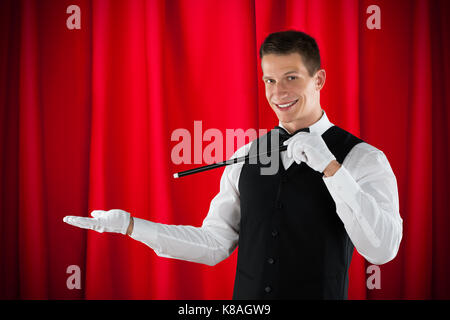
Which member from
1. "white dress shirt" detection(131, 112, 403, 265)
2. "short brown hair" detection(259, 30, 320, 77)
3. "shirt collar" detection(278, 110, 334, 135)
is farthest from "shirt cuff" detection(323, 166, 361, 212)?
"short brown hair" detection(259, 30, 320, 77)

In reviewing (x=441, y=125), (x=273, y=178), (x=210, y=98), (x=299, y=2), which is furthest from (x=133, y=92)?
(x=441, y=125)

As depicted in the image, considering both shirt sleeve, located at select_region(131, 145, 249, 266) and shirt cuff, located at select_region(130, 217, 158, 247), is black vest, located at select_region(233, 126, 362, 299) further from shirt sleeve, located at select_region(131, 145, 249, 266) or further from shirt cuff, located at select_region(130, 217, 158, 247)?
shirt cuff, located at select_region(130, 217, 158, 247)

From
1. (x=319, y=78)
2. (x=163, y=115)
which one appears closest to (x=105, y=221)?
(x=319, y=78)

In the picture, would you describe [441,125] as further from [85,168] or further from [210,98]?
[85,168]

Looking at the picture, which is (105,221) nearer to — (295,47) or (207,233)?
(207,233)

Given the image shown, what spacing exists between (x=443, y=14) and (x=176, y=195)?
1511 mm

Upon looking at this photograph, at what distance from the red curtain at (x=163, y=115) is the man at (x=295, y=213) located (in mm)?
756

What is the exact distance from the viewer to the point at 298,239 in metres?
1.03

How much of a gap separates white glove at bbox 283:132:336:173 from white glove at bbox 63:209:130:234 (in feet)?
1.50

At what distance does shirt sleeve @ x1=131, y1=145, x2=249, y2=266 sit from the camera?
1.07 metres

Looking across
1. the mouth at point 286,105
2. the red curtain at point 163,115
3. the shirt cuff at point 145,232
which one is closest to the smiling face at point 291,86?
the mouth at point 286,105

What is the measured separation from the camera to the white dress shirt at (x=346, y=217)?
874 millimetres

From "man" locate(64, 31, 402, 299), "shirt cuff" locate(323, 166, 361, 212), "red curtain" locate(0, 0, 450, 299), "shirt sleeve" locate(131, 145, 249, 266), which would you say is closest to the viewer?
"shirt cuff" locate(323, 166, 361, 212)

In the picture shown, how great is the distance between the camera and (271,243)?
1046mm
